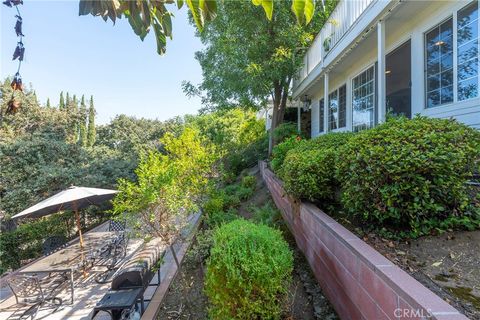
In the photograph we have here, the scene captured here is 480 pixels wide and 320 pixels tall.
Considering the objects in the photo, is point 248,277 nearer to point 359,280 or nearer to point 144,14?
point 359,280

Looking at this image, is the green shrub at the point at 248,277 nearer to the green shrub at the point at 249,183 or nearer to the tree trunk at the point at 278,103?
the green shrub at the point at 249,183

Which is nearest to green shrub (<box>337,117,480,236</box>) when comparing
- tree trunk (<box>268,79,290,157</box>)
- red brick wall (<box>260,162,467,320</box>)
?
red brick wall (<box>260,162,467,320</box>)

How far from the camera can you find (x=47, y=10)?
238 cm

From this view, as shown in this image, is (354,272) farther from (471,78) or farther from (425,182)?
(471,78)

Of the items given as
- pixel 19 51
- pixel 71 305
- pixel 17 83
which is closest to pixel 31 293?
pixel 71 305

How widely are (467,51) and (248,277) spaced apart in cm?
493

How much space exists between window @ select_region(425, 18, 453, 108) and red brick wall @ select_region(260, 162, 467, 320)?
A: 3264 mm

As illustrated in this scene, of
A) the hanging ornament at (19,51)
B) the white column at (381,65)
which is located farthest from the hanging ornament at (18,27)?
the white column at (381,65)

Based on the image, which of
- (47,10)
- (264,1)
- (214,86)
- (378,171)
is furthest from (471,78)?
(214,86)

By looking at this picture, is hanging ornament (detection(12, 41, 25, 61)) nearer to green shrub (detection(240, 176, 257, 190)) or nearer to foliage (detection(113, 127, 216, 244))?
foliage (detection(113, 127, 216, 244))

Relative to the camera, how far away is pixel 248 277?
8.66 ft

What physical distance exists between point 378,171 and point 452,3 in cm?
380

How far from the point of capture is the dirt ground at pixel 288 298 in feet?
10.0

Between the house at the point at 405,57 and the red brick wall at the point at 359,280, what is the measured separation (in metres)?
2.89
